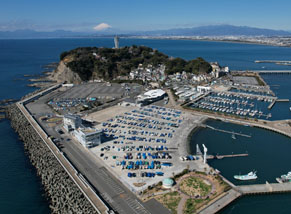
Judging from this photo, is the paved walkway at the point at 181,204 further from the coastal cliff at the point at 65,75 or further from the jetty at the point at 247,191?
the coastal cliff at the point at 65,75

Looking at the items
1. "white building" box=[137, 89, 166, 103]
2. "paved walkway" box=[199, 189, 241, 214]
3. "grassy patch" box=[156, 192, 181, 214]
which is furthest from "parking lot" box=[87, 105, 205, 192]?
"paved walkway" box=[199, 189, 241, 214]

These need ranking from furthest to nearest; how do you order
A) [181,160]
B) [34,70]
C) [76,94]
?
[34,70] < [76,94] < [181,160]

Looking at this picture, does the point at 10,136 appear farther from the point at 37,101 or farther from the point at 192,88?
the point at 192,88

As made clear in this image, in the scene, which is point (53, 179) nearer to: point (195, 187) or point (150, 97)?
point (195, 187)

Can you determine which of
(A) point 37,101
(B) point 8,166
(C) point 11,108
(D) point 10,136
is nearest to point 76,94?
(A) point 37,101

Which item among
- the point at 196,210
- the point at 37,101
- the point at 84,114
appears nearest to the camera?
the point at 196,210

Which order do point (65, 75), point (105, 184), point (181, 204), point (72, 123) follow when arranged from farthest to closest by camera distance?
point (65, 75)
point (72, 123)
point (105, 184)
point (181, 204)

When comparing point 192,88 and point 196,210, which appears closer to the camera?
point 196,210

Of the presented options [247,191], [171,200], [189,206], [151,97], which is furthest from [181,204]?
[151,97]
